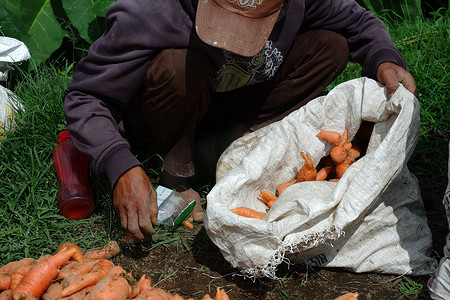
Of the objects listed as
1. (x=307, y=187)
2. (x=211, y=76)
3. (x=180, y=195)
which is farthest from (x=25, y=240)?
(x=307, y=187)

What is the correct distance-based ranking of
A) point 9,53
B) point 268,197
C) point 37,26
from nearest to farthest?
point 268,197, point 9,53, point 37,26

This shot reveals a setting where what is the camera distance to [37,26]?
11.6 ft

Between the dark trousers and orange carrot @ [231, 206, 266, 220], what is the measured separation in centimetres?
51

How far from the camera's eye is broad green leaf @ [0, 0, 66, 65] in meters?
3.46

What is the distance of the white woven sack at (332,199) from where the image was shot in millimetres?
2045

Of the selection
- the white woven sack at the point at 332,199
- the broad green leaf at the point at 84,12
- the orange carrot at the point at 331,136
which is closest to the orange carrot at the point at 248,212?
the white woven sack at the point at 332,199

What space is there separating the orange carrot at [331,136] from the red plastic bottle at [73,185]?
120 cm

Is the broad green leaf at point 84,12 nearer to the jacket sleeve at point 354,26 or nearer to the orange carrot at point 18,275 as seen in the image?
the jacket sleeve at point 354,26

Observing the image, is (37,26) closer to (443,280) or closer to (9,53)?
(9,53)

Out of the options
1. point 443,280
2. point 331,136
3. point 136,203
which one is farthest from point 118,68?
point 443,280

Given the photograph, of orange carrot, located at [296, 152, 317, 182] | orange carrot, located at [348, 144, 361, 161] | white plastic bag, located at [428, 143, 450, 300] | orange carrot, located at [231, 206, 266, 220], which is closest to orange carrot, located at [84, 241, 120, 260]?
orange carrot, located at [231, 206, 266, 220]

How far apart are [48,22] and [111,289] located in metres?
2.39

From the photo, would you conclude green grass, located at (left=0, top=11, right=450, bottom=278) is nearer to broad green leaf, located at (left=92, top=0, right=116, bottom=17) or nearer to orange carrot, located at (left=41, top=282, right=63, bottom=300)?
broad green leaf, located at (left=92, top=0, right=116, bottom=17)

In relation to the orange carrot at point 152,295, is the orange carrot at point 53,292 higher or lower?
higher
